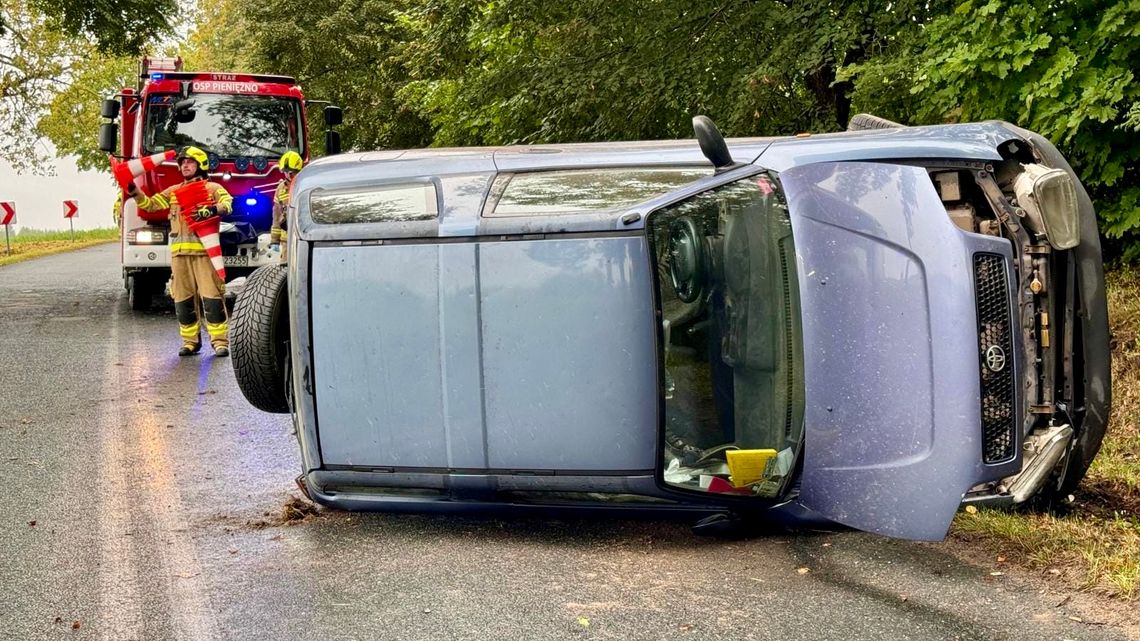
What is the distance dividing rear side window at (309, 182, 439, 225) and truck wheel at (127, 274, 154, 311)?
10.5m

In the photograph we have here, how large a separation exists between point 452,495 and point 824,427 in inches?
57.5

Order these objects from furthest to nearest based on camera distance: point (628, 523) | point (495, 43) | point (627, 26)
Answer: point (495, 43), point (627, 26), point (628, 523)

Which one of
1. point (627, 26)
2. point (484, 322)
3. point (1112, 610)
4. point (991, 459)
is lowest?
point (1112, 610)

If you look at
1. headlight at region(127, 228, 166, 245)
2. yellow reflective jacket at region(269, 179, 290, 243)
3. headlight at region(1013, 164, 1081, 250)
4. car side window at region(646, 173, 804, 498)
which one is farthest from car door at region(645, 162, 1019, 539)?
headlight at region(127, 228, 166, 245)

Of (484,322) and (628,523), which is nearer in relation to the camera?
(484,322)

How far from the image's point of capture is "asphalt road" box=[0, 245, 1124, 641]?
4.04m

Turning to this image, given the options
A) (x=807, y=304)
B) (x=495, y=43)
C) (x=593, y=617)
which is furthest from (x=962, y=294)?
(x=495, y=43)

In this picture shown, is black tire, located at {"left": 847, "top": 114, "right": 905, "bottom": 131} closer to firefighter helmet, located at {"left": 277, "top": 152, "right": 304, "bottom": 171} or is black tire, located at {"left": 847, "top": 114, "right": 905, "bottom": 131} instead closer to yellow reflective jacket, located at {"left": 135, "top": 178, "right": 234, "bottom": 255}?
yellow reflective jacket, located at {"left": 135, "top": 178, "right": 234, "bottom": 255}

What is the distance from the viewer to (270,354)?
598cm

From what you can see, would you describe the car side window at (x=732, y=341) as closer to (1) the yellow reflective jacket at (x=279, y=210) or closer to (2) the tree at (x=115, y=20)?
(1) the yellow reflective jacket at (x=279, y=210)

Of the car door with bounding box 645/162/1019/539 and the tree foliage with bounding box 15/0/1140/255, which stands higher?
the tree foliage with bounding box 15/0/1140/255

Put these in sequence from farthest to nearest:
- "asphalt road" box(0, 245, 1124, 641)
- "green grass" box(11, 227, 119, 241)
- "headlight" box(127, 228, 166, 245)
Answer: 1. "green grass" box(11, 227, 119, 241)
2. "headlight" box(127, 228, 166, 245)
3. "asphalt road" box(0, 245, 1124, 641)

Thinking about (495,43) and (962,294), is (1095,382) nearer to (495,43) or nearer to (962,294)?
(962,294)

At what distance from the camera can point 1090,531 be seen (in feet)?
15.2
